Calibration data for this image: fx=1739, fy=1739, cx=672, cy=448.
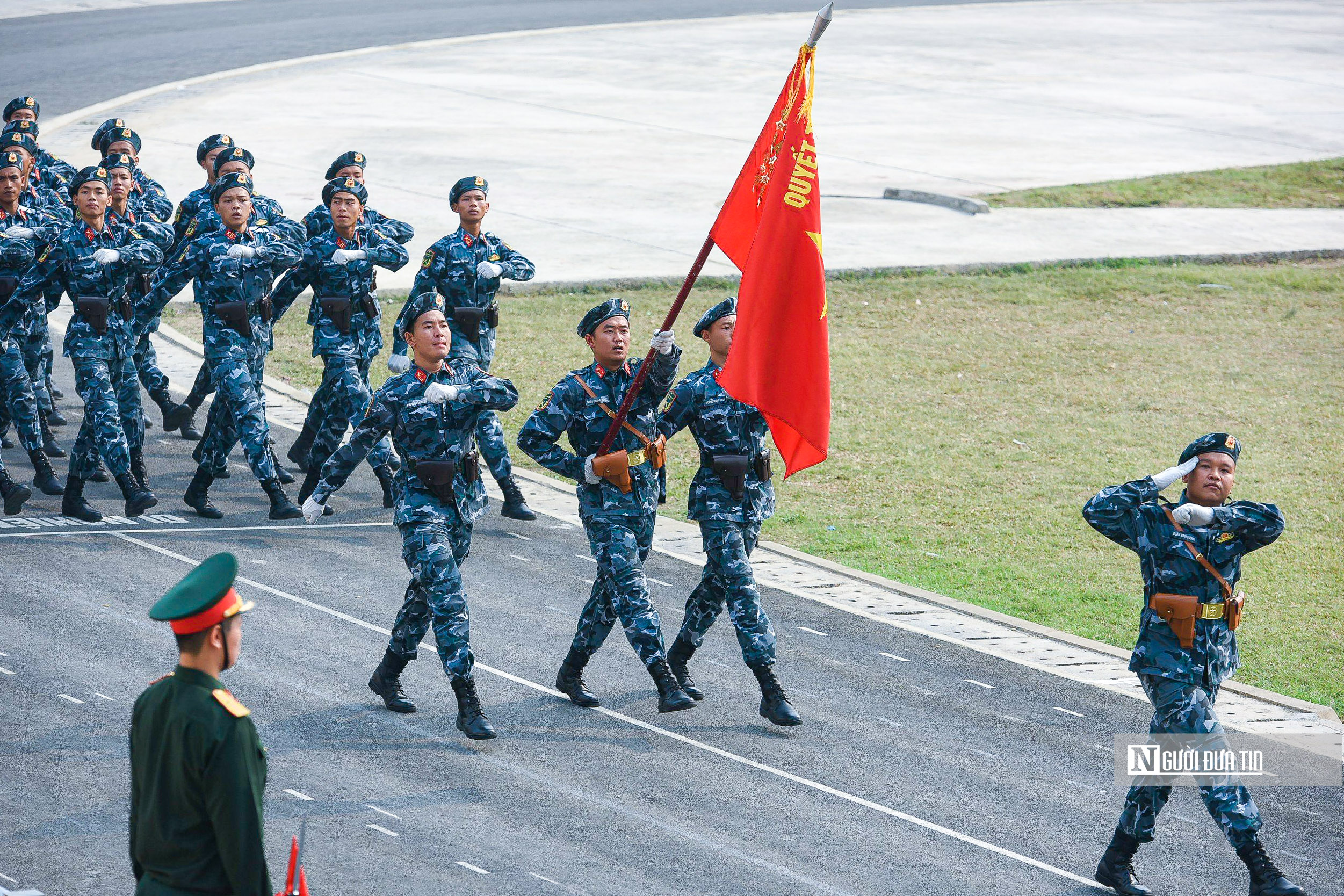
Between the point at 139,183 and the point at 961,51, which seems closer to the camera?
the point at 139,183

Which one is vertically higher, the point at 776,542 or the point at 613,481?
the point at 613,481

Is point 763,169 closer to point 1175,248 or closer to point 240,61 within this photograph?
point 1175,248

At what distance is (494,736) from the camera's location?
816 centimetres

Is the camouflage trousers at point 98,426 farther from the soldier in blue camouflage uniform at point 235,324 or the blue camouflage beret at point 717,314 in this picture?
the blue camouflage beret at point 717,314

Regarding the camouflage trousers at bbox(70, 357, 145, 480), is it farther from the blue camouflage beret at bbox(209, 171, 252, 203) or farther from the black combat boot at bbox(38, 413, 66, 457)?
the blue camouflage beret at bbox(209, 171, 252, 203)

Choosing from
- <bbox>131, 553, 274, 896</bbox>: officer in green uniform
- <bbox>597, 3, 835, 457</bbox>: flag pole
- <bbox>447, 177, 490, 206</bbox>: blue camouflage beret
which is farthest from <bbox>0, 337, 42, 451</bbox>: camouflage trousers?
<bbox>131, 553, 274, 896</bbox>: officer in green uniform

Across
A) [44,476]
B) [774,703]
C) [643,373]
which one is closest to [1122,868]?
[774,703]

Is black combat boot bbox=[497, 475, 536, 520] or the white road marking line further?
black combat boot bbox=[497, 475, 536, 520]

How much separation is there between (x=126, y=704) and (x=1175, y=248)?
16.0 metres

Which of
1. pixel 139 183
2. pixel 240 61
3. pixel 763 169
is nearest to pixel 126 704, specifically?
pixel 763 169

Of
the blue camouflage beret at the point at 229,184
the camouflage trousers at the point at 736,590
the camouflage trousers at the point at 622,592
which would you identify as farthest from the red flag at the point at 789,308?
the blue camouflage beret at the point at 229,184

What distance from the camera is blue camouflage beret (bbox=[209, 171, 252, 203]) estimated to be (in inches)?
454

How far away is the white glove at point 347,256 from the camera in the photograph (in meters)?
11.8

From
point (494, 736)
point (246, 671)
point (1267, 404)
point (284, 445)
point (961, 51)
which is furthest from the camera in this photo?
point (961, 51)
